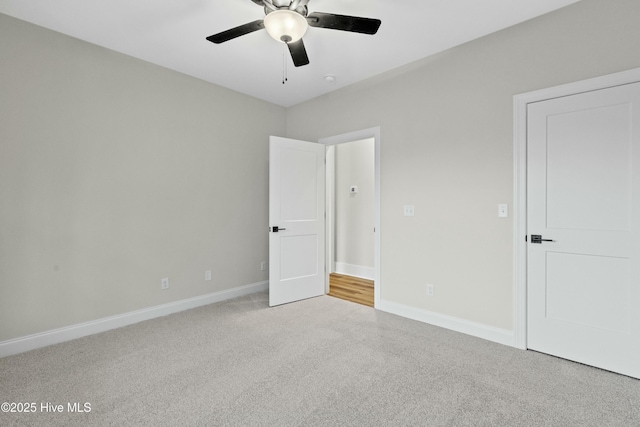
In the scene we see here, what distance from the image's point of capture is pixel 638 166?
6.55 feet

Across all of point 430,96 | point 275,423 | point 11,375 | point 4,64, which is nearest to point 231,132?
point 4,64

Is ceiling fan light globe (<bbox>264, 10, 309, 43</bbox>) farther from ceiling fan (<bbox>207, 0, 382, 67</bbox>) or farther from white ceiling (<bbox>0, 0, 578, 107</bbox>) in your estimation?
white ceiling (<bbox>0, 0, 578, 107</bbox>)

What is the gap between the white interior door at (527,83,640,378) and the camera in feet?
6.69

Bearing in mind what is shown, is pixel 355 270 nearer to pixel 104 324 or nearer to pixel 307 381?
pixel 307 381

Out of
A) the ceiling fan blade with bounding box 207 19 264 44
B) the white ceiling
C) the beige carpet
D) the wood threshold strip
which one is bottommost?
the beige carpet

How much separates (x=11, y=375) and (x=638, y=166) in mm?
4486

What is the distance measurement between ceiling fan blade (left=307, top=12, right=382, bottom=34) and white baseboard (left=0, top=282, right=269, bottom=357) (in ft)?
10.1

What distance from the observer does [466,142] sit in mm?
2770

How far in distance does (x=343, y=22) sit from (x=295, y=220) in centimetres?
230

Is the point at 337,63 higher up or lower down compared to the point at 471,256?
higher up

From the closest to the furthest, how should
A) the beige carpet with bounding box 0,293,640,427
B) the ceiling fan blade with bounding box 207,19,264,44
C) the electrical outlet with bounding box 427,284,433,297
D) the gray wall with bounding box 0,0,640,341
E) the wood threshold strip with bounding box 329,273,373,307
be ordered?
1. the beige carpet with bounding box 0,293,640,427
2. the ceiling fan blade with bounding box 207,19,264,44
3. the gray wall with bounding box 0,0,640,341
4. the electrical outlet with bounding box 427,284,433,297
5. the wood threshold strip with bounding box 329,273,373,307

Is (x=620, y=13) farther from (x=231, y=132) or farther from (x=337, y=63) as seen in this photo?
(x=231, y=132)

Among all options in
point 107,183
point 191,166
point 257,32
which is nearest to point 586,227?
point 257,32

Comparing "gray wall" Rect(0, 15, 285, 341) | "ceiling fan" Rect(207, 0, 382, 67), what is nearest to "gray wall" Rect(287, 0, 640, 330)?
"ceiling fan" Rect(207, 0, 382, 67)
